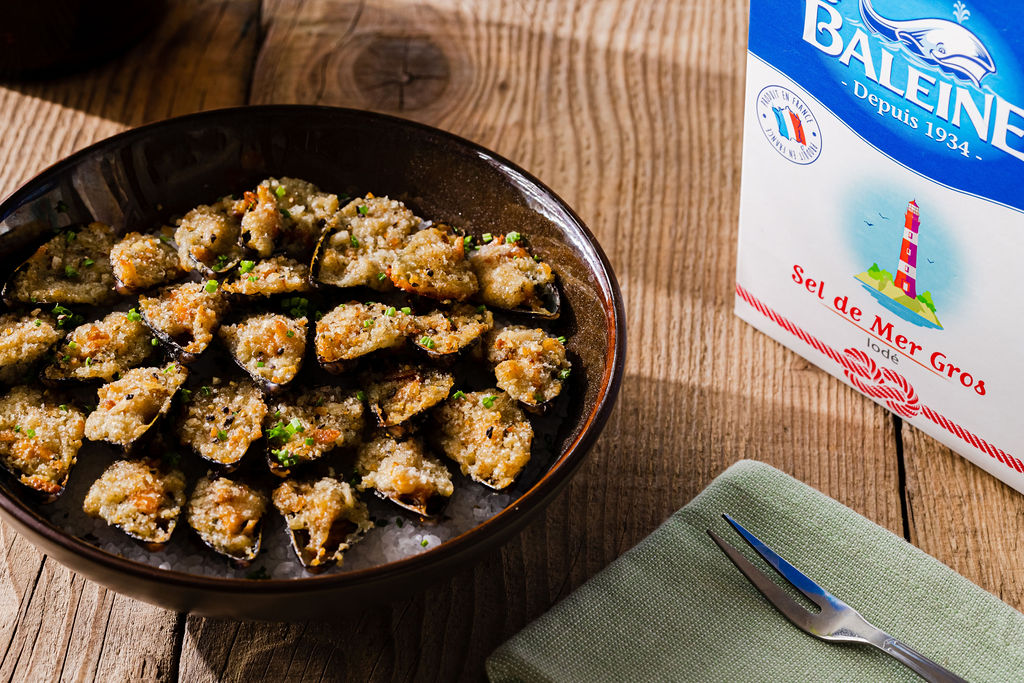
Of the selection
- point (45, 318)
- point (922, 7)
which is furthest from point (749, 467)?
point (45, 318)

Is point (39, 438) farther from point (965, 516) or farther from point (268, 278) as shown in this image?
point (965, 516)

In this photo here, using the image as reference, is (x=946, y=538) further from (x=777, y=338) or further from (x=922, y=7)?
(x=922, y=7)

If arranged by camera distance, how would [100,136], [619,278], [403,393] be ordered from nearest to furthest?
[403,393]
[619,278]
[100,136]

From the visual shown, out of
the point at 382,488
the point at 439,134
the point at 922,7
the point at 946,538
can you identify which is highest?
the point at 922,7

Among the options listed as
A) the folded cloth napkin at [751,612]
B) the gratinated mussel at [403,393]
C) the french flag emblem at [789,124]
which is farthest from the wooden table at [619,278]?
the french flag emblem at [789,124]

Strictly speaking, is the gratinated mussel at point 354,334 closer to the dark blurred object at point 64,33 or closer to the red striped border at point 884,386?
the red striped border at point 884,386

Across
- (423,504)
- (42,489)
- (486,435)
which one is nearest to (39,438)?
(42,489)

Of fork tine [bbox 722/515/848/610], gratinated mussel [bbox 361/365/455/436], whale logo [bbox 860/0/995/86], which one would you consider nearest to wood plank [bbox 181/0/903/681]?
fork tine [bbox 722/515/848/610]
